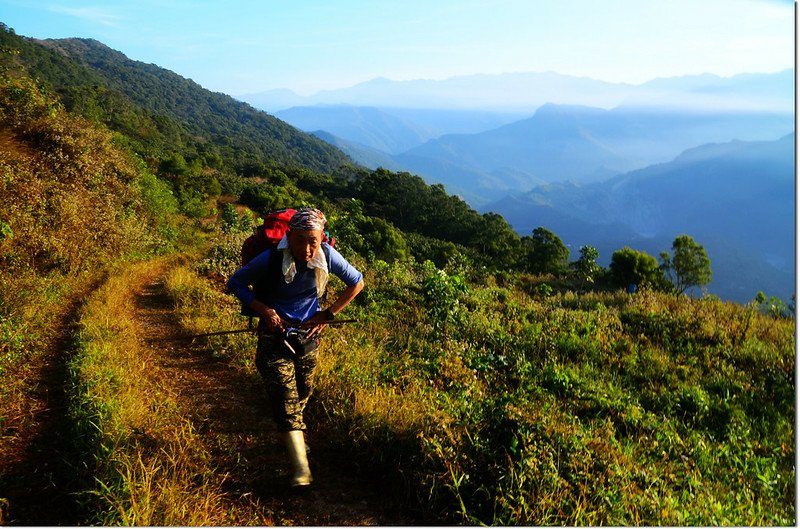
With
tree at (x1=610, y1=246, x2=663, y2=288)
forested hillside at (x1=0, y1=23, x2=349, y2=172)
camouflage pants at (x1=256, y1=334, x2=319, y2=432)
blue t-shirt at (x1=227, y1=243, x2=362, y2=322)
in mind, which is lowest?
tree at (x1=610, y1=246, x2=663, y2=288)

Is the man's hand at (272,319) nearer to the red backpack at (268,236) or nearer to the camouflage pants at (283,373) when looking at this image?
the camouflage pants at (283,373)

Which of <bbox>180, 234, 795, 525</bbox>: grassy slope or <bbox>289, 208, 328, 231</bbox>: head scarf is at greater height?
<bbox>289, 208, 328, 231</bbox>: head scarf

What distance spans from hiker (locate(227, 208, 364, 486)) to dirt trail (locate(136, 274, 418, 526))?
26 centimetres

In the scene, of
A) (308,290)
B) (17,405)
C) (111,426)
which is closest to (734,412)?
(308,290)

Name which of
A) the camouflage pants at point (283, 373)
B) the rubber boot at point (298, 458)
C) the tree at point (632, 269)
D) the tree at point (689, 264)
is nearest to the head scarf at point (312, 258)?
the camouflage pants at point (283, 373)

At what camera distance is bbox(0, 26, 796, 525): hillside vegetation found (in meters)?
3.35

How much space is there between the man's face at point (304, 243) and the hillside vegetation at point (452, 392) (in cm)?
170

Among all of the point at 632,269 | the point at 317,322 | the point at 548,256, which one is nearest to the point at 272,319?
the point at 317,322

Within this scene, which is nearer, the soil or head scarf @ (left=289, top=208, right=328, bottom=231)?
the soil

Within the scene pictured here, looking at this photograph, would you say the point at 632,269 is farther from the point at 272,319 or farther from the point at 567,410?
the point at 272,319

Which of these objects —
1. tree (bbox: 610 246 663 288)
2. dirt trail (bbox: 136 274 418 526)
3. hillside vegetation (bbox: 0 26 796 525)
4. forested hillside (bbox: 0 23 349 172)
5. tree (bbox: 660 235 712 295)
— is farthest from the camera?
forested hillside (bbox: 0 23 349 172)

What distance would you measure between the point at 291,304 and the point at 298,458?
1.33 meters

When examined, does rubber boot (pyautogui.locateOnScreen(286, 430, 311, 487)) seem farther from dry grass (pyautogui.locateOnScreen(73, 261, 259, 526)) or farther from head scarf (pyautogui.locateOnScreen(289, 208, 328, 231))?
head scarf (pyautogui.locateOnScreen(289, 208, 328, 231))

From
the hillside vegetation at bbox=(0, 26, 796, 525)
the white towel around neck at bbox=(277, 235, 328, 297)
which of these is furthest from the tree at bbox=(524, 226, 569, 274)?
the white towel around neck at bbox=(277, 235, 328, 297)
